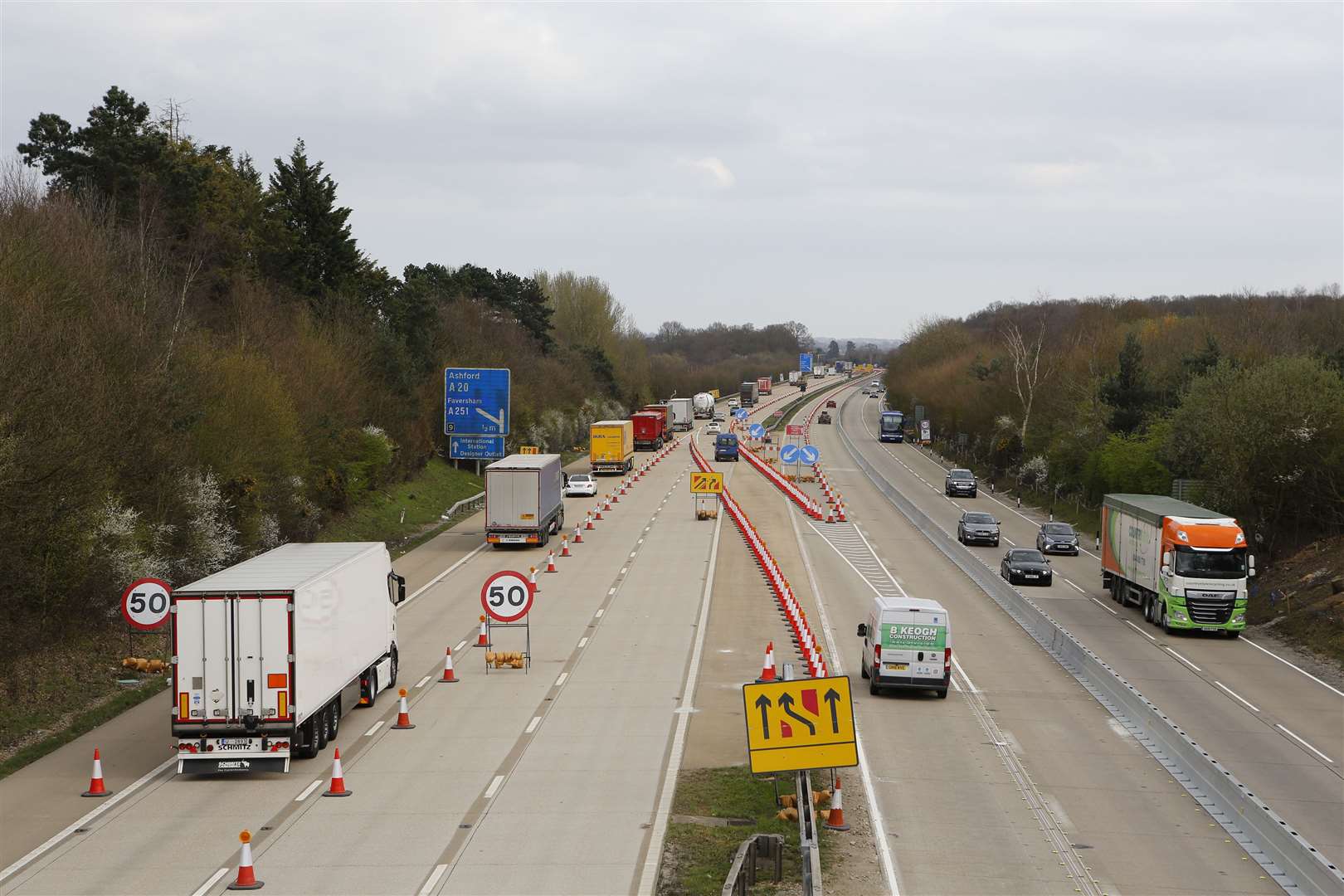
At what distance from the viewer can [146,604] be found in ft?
81.3

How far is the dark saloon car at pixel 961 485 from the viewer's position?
7838 centimetres

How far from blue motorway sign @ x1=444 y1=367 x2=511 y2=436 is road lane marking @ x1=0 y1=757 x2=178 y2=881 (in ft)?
122

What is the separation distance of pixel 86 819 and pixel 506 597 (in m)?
9.68

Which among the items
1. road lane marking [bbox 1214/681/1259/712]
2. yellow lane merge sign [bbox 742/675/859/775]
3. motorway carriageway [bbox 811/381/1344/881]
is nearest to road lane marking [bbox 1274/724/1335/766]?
motorway carriageway [bbox 811/381/1344/881]

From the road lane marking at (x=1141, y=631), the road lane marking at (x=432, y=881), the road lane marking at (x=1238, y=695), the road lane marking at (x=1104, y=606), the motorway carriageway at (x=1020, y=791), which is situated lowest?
the road lane marking at (x=1238, y=695)

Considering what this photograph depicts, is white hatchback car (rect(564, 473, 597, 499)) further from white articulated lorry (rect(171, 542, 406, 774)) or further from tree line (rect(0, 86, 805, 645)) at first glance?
white articulated lorry (rect(171, 542, 406, 774))

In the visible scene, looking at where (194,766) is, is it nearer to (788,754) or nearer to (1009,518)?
(788,754)

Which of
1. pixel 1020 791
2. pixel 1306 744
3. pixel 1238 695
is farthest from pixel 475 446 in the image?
pixel 1020 791

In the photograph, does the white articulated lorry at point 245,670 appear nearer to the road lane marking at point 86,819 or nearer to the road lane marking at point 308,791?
the road lane marking at point 308,791

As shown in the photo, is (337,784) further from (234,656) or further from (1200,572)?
(1200,572)

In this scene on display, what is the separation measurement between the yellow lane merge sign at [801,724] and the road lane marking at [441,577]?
24573 millimetres

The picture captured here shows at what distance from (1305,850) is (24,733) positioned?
19.1 m

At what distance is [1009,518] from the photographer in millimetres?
69375

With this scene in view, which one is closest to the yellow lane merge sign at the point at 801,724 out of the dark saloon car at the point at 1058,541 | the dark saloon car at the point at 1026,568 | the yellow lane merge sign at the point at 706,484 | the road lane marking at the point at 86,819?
→ the road lane marking at the point at 86,819
